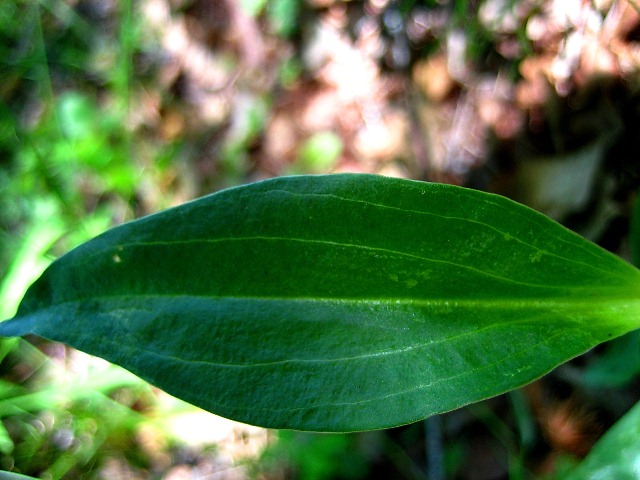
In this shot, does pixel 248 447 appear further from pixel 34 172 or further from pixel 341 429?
pixel 34 172

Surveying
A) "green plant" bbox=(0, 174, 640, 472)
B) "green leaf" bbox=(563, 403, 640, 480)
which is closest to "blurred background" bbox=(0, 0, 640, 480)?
"green leaf" bbox=(563, 403, 640, 480)

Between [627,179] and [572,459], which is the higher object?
[627,179]

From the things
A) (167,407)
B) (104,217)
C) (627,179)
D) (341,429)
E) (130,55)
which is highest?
(130,55)

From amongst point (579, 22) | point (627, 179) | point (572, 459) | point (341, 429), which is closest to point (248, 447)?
point (572, 459)

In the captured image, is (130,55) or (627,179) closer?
(627,179)

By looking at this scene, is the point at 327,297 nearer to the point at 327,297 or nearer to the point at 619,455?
the point at 327,297

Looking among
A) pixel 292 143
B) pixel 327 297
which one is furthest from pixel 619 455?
pixel 292 143

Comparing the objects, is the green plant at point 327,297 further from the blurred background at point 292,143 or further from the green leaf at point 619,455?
the blurred background at point 292,143
